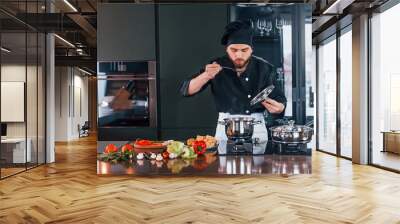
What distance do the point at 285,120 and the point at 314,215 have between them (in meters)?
1.77

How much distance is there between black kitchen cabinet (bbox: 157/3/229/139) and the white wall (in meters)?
9.07

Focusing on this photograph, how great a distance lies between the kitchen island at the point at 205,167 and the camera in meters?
2.43

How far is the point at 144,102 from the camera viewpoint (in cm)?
454

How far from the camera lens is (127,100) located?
4.52m

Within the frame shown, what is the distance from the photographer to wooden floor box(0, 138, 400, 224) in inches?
116

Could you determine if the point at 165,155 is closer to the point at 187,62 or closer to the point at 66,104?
the point at 187,62

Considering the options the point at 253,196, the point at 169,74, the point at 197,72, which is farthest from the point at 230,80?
the point at 253,196

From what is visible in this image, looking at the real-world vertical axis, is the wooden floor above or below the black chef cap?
below

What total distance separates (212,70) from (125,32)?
1.07 m

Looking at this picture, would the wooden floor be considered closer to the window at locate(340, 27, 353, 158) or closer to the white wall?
the window at locate(340, 27, 353, 158)

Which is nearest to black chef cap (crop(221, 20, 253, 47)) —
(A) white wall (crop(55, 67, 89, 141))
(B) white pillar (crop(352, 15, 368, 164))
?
(B) white pillar (crop(352, 15, 368, 164))

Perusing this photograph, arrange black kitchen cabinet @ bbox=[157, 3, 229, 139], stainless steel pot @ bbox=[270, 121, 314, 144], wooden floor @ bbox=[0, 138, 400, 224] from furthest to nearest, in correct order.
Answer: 1. black kitchen cabinet @ bbox=[157, 3, 229, 139]
2. stainless steel pot @ bbox=[270, 121, 314, 144]
3. wooden floor @ bbox=[0, 138, 400, 224]

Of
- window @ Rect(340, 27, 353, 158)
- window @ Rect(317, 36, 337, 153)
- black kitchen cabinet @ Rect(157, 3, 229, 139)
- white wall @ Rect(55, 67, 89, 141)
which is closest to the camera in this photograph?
black kitchen cabinet @ Rect(157, 3, 229, 139)

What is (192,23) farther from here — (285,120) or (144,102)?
(285,120)
